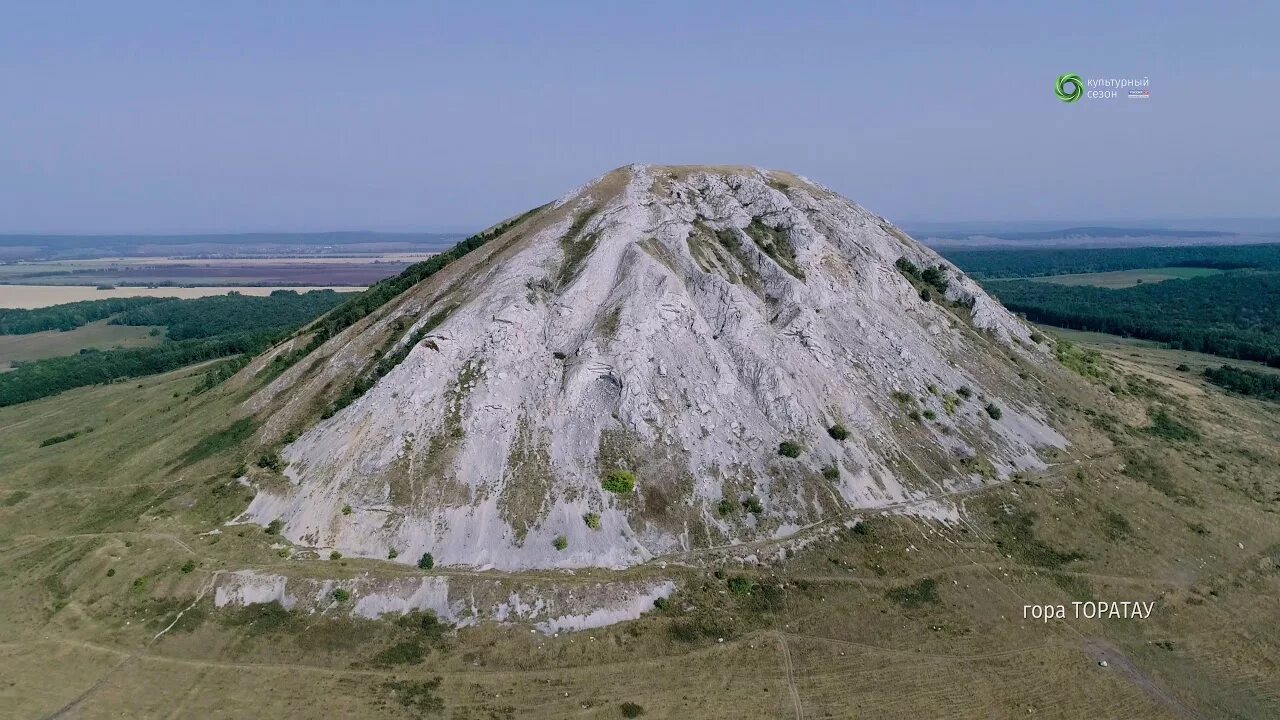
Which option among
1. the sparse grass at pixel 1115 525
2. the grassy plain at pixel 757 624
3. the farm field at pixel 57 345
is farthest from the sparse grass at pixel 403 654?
the farm field at pixel 57 345

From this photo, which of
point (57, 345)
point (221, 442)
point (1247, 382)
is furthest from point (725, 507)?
point (57, 345)

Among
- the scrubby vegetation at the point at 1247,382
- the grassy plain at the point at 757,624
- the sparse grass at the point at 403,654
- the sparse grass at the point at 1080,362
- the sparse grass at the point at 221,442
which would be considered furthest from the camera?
the scrubby vegetation at the point at 1247,382

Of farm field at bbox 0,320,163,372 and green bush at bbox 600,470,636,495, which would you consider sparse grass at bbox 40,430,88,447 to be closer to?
green bush at bbox 600,470,636,495

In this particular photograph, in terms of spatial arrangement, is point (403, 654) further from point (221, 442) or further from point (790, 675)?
point (221, 442)

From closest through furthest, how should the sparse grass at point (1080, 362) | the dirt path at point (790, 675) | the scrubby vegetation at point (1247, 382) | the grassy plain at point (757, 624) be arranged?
1. the dirt path at point (790, 675)
2. the grassy plain at point (757, 624)
3. the sparse grass at point (1080, 362)
4. the scrubby vegetation at point (1247, 382)

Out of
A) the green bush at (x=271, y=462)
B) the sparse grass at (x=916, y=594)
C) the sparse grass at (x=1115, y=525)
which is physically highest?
the green bush at (x=271, y=462)

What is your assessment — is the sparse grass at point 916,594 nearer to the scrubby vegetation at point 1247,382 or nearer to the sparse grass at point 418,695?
the sparse grass at point 418,695
